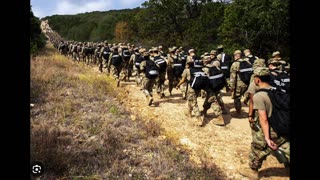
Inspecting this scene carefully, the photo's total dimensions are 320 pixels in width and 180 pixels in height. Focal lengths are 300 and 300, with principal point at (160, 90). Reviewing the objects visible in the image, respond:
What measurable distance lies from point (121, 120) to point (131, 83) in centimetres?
759

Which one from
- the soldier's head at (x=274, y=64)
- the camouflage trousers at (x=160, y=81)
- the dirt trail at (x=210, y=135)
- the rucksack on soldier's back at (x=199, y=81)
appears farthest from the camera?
the camouflage trousers at (x=160, y=81)

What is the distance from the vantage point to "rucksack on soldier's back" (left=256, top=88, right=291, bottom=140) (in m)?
4.48

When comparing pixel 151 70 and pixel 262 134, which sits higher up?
pixel 151 70

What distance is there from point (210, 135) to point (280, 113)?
3513mm

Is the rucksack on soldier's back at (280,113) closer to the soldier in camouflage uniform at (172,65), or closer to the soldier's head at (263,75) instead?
the soldier's head at (263,75)

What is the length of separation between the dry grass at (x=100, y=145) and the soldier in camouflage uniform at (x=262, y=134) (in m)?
0.69

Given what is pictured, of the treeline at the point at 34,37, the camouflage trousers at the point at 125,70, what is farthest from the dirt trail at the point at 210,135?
the treeline at the point at 34,37

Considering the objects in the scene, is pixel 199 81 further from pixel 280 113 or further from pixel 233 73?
pixel 280 113

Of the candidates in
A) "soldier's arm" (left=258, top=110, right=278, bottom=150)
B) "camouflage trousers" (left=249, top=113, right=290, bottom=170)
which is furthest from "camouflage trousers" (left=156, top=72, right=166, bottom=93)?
"soldier's arm" (left=258, top=110, right=278, bottom=150)

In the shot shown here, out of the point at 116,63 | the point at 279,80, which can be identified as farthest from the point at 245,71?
the point at 116,63

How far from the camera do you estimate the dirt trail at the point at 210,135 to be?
6.06 meters

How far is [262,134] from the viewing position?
5.17 metres

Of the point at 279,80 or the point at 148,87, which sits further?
the point at 148,87
